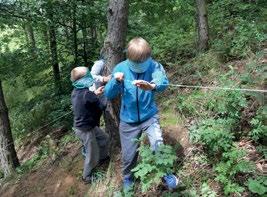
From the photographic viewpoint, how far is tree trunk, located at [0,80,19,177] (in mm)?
9085

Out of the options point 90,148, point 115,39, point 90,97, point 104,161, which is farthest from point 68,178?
point 115,39

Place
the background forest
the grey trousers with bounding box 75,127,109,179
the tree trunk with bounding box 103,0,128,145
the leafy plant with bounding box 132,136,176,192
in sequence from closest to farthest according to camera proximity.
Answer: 1. the leafy plant with bounding box 132,136,176,192
2. the background forest
3. the tree trunk with bounding box 103,0,128,145
4. the grey trousers with bounding box 75,127,109,179

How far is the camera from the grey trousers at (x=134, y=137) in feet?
15.8

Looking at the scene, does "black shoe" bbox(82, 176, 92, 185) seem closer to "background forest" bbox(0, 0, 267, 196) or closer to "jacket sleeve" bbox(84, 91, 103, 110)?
"background forest" bbox(0, 0, 267, 196)

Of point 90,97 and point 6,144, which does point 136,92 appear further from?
point 6,144

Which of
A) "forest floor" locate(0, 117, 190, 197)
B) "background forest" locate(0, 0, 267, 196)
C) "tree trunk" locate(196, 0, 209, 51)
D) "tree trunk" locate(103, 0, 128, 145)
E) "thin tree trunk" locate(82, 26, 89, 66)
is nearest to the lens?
"background forest" locate(0, 0, 267, 196)

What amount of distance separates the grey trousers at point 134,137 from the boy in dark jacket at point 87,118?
2.97ft

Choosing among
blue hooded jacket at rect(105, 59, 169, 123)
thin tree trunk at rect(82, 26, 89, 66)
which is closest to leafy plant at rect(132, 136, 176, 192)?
blue hooded jacket at rect(105, 59, 169, 123)

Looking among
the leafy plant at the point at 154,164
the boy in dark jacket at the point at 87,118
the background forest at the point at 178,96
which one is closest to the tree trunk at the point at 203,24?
the background forest at the point at 178,96

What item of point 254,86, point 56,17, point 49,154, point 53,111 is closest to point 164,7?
point 56,17

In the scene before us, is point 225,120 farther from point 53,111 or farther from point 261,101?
point 53,111

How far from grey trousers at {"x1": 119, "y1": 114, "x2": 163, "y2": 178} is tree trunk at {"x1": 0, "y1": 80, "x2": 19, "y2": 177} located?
189 inches

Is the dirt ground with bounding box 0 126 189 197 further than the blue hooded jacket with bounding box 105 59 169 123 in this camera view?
Yes

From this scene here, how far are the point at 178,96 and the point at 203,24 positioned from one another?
2.04 m
